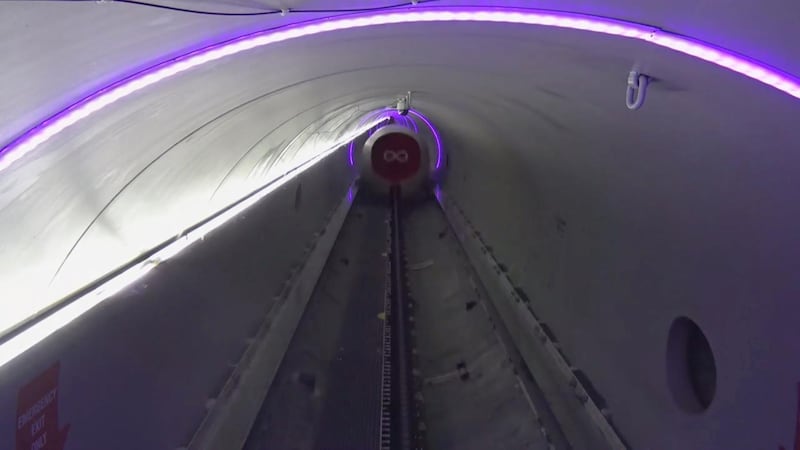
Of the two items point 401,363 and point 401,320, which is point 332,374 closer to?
point 401,363

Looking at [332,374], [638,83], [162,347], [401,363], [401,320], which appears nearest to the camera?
[638,83]

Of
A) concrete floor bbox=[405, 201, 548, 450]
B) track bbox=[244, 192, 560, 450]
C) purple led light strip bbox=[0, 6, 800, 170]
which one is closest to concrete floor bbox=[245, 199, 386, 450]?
track bbox=[244, 192, 560, 450]

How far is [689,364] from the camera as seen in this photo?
15.0ft

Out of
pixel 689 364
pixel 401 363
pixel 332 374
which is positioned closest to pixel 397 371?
pixel 401 363

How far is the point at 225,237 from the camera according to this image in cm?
644

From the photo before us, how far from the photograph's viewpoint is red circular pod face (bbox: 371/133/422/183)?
61.6 feet

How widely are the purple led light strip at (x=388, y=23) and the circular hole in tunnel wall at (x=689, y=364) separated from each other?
7.51 ft

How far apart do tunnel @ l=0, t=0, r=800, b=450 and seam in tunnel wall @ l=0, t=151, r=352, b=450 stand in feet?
0.08

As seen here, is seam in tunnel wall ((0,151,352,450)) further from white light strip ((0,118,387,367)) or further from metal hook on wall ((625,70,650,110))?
metal hook on wall ((625,70,650,110))

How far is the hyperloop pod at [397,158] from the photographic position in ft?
60.9

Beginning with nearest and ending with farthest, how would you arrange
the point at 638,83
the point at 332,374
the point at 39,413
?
the point at 39,413 → the point at 638,83 → the point at 332,374

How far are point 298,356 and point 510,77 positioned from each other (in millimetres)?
4330

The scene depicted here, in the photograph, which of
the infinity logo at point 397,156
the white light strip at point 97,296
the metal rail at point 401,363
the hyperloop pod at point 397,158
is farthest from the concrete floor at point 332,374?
the infinity logo at point 397,156

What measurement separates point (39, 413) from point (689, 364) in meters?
3.86
